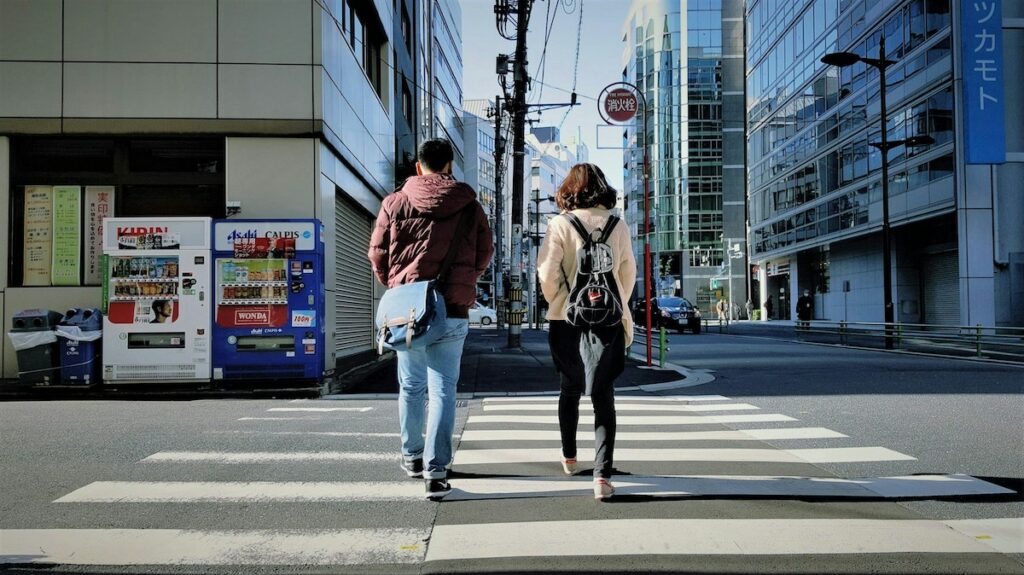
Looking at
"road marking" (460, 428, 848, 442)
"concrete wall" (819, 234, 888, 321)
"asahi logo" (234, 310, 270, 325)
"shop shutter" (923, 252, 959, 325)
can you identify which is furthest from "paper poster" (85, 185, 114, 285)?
"concrete wall" (819, 234, 888, 321)

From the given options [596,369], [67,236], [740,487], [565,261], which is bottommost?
[740,487]

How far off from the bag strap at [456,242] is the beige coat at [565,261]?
1.49 ft

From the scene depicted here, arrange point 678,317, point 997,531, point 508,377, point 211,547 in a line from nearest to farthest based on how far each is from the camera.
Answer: point 211,547 < point 997,531 < point 508,377 < point 678,317

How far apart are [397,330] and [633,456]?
2.23m

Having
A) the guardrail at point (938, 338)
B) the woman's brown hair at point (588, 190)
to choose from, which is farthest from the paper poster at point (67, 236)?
the guardrail at point (938, 338)

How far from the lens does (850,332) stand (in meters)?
22.0

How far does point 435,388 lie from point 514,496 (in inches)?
29.4

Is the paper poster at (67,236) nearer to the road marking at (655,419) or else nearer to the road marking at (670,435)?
the road marking at (655,419)

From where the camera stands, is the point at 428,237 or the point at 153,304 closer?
the point at 428,237

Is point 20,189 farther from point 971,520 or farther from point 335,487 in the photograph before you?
point 971,520

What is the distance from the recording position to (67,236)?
11.0 m

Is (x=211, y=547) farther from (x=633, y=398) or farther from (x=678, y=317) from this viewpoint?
(x=678, y=317)

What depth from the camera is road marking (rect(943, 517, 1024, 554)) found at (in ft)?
10.7

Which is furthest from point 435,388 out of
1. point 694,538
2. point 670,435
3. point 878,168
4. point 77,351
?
point 878,168
